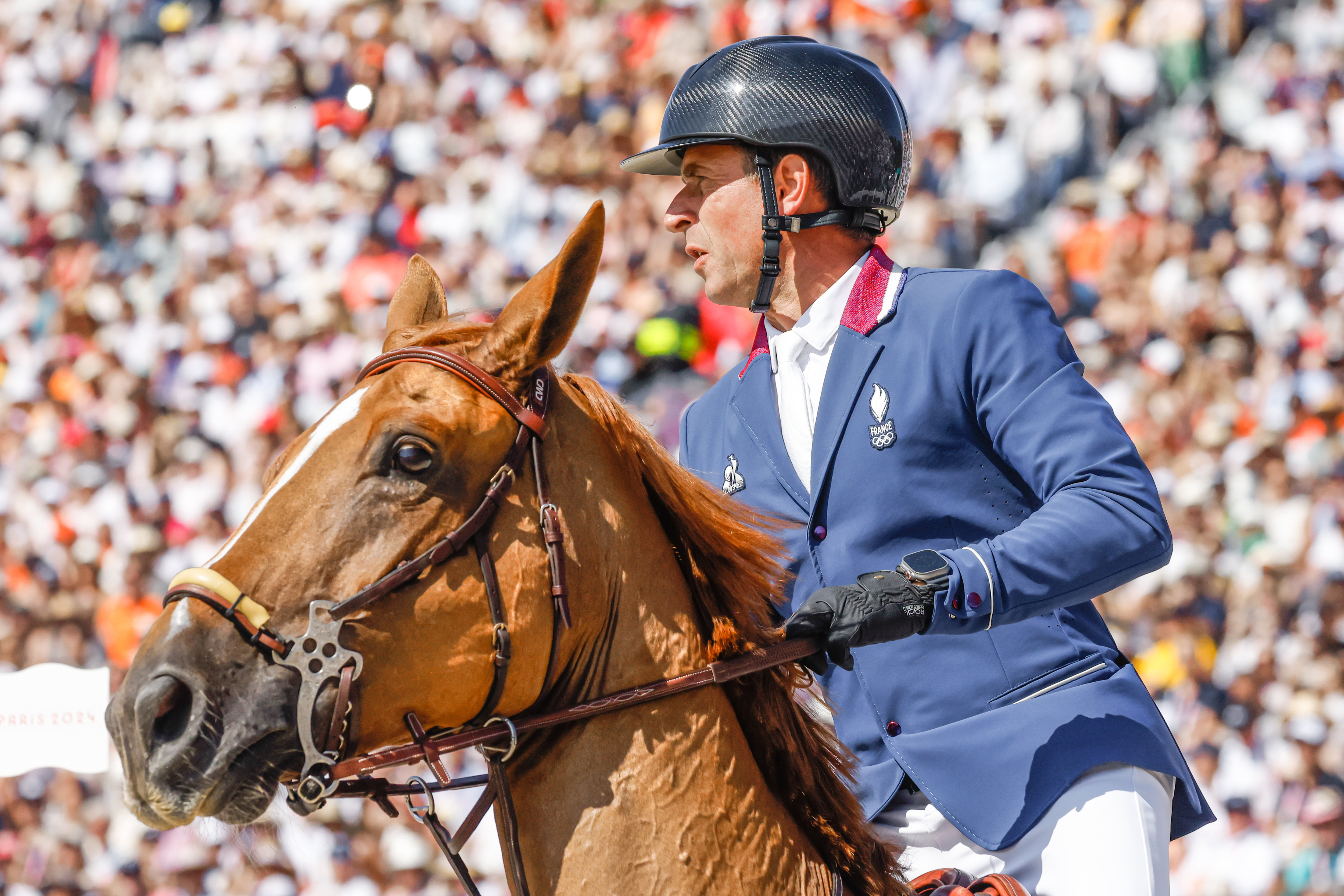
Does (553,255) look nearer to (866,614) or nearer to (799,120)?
(799,120)

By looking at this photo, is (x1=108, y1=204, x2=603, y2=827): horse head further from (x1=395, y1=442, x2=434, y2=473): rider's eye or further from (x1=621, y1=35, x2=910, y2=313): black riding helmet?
(x1=621, y1=35, x2=910, y2=313): black riding helmet

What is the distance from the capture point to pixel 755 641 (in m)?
1.97

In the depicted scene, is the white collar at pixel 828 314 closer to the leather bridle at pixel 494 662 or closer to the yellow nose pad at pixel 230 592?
the leather bridle at pixel 494 662

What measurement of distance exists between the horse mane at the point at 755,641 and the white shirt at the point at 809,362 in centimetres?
35

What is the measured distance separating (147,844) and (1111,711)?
23.5 ft

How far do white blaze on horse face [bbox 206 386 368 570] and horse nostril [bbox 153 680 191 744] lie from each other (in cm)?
20

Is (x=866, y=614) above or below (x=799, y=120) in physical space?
below

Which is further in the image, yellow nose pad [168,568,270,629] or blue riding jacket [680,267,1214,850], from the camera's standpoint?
blue riding jacket [680,267,1214,850]

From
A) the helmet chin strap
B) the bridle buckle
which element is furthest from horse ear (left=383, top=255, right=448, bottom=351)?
the helmet chin strap

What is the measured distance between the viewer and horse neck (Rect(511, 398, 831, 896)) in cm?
180

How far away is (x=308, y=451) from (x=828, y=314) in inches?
41.5

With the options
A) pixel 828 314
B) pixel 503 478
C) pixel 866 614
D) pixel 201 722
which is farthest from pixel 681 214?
pixel 201 722

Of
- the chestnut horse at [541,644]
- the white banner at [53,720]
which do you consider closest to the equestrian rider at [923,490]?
the chestnut horse at [541,644]

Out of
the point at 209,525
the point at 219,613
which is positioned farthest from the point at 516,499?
the point at 209,525
